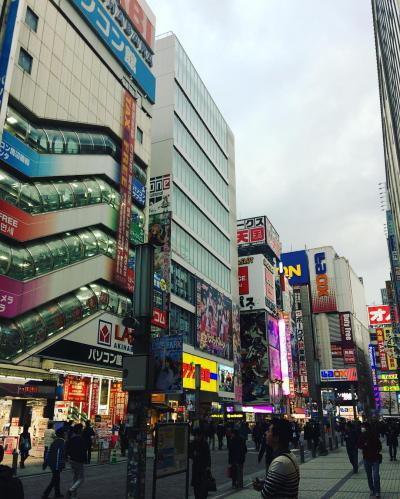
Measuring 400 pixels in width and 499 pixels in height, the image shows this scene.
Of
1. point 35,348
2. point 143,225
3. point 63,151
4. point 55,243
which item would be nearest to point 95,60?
point 63,151

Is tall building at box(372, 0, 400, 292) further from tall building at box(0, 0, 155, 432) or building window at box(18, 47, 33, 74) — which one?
building window at box(18, 47, 33, 74)

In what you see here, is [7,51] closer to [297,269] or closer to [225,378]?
[225,378]

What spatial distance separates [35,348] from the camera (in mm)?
25578

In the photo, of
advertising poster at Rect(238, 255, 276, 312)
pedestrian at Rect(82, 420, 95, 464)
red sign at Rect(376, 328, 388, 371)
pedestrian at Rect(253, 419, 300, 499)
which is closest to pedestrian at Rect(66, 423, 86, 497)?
pedestrian at Rect(82, 420, 95, 464)

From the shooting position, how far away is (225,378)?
179 feet

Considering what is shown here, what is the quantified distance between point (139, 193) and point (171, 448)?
3095 centimetres

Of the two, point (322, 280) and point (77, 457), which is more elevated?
point (322, 280)

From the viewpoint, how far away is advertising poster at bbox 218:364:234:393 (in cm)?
5311

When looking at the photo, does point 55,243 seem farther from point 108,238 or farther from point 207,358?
point 207,358

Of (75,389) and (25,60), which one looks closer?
(25,60)

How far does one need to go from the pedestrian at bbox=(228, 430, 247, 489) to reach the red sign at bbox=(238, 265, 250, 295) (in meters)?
62.5

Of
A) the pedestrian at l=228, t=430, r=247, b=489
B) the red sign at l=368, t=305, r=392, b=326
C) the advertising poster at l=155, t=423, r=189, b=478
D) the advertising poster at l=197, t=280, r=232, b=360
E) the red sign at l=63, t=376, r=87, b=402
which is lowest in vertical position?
the pedestrian at l=228, t=430, r=247, b=489

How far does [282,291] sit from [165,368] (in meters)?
83.7

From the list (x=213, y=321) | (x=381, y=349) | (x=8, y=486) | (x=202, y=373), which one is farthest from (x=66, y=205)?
(x=381, y=349)
